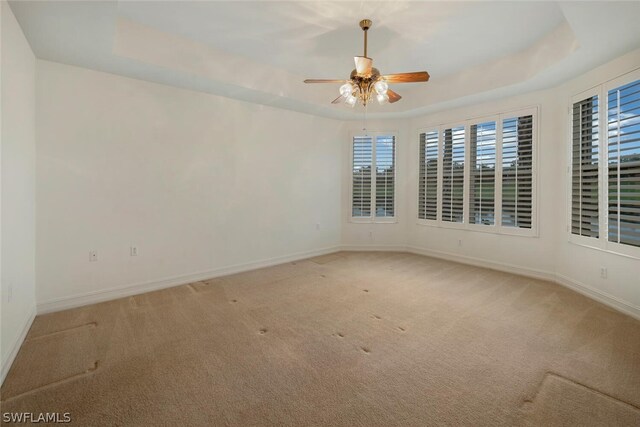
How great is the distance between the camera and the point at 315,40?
11.5 feet

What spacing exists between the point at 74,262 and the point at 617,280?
19.6 feet

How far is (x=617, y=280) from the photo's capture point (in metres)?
3.27

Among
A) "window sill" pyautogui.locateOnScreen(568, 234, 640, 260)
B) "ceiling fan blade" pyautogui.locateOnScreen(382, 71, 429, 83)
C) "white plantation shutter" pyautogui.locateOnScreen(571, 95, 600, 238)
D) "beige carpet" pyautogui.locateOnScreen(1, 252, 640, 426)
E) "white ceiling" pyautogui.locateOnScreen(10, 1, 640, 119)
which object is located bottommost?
"beige carpet" pyautogui.locateOnScreen(1, 252, 640, 426)

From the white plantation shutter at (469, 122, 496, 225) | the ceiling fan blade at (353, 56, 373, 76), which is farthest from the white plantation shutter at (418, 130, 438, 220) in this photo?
the ceiling fan blade at (353, 56, 373, 76)

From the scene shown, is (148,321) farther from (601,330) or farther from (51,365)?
(601,330)

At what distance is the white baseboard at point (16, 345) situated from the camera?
81.9 inches

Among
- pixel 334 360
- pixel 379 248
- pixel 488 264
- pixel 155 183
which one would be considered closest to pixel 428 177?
pixel 379 248

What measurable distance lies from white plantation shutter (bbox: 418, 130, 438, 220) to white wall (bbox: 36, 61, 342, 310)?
87.2 inches

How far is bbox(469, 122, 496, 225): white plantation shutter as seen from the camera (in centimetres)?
485

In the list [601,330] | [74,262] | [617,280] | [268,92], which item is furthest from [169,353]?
[617,280]

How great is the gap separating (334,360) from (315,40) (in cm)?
337

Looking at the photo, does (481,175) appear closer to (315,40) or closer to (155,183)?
(315,40)

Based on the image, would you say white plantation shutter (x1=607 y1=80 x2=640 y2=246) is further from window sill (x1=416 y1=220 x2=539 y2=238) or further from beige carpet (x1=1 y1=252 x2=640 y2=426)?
window sill (x1=416 y1=220 x2=539 y2=238)

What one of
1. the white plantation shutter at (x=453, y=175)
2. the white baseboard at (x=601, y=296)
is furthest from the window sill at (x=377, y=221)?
the white baseboard at (x=601, y=296)
